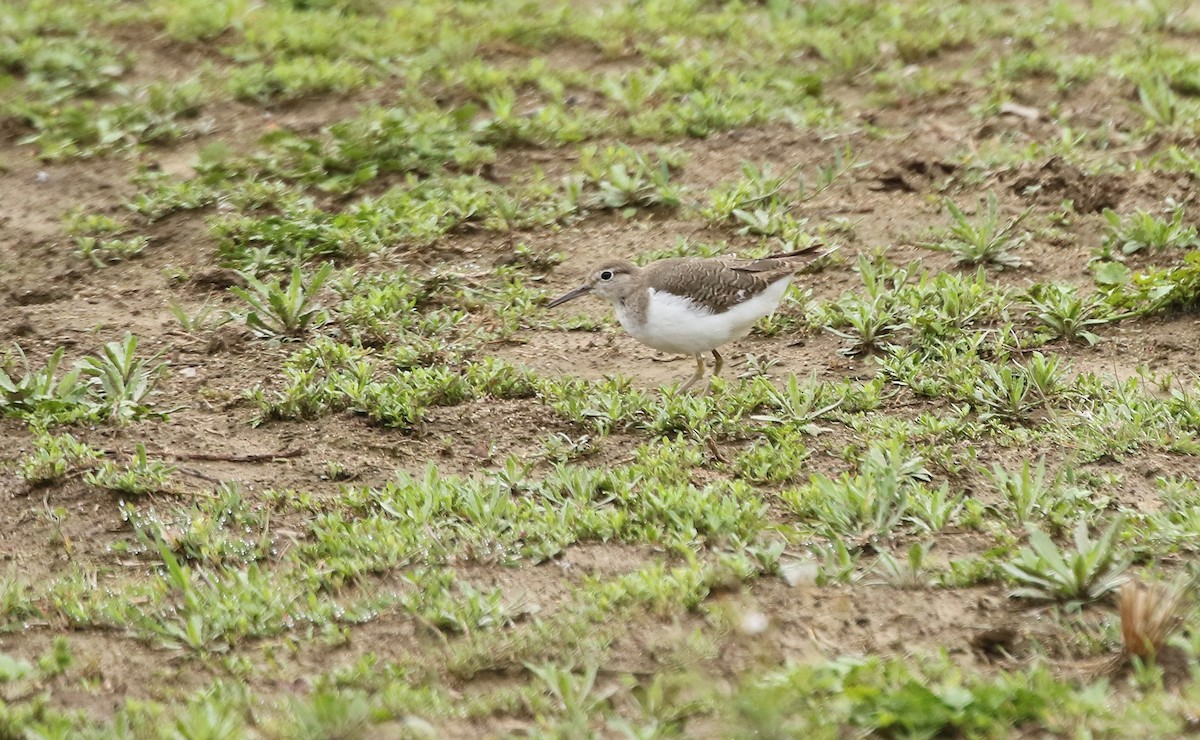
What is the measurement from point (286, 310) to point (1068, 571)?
4494 millimetres

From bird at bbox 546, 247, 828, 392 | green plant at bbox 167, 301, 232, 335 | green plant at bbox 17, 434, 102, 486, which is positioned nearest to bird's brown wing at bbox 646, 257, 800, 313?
bird at bbox 546, 247, 828, 392

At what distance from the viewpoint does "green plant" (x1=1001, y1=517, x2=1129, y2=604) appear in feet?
17.0

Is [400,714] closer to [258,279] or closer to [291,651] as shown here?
[291,651]

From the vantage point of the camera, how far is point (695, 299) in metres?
7.12

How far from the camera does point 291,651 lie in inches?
207

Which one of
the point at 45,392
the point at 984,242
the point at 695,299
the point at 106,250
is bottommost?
the point at 106,250

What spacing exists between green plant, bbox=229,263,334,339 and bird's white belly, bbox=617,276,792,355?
5.97 ft

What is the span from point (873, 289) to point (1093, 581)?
2876 mm

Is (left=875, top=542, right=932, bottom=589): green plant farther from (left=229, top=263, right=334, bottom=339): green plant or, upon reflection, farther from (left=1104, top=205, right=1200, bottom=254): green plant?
(left=229, top=263, right=334, bottom=339): green plant

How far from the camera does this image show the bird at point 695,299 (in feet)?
23.3

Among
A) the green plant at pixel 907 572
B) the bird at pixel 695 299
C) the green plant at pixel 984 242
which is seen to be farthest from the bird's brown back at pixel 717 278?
the green plant at pixel 907 572

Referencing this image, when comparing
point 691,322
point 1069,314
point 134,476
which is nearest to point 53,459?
point 134,476

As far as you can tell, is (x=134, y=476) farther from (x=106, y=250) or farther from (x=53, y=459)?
(x=106, y=250)

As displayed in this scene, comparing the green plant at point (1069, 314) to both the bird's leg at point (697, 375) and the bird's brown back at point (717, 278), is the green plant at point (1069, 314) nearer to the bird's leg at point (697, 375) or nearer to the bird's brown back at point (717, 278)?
the bird's brown back at point (717, 278)
